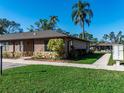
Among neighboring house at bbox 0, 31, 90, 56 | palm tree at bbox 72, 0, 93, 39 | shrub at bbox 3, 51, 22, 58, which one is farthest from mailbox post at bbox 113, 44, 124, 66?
palm tree at bbox 72, 0, 93, 39

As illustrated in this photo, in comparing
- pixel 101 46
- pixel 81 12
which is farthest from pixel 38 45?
pixel 101 46

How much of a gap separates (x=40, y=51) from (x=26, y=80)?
46.0ft

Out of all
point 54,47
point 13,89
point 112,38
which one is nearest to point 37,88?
point 13,89

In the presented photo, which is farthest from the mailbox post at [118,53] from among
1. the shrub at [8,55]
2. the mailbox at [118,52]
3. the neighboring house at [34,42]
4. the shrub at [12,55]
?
the shrub at [8,55]

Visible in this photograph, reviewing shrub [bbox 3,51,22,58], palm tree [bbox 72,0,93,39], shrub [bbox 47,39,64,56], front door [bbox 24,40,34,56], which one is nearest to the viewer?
shrub [bbox 47,39,64,56]

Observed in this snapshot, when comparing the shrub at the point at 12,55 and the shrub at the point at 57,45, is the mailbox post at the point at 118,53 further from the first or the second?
the shrub at the point at 12,55

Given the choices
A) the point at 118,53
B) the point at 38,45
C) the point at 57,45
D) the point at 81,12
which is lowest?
the point at 118,53

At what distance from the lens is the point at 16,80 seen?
843cm

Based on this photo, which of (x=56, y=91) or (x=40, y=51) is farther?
(x=40, y=51)

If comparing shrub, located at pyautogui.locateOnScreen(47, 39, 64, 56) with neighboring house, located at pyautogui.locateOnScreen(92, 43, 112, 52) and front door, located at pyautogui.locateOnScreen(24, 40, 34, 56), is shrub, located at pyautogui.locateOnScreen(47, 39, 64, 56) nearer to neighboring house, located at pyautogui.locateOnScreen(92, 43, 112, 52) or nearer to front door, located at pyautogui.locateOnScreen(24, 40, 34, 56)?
front door, located at pyautogui.locateOnScreen(24, 40, 34, 56)

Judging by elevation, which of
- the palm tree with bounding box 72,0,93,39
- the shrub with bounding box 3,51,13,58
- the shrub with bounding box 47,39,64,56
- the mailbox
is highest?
the palm tree with bounding box 72,0,93,39

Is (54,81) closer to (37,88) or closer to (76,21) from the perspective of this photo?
(37,88)

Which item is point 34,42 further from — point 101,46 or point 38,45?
point 101,46

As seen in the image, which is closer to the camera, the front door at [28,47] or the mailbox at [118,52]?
the mailbox at [118,52]
